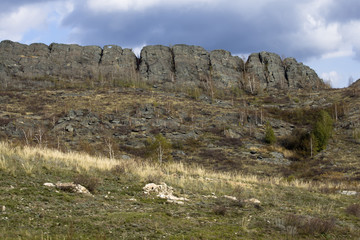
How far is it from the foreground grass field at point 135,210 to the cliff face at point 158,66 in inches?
3760

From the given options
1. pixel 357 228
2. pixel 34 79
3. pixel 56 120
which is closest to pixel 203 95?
pixel 56 120

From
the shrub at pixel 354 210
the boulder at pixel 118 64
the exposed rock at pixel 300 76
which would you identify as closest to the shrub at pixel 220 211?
the shrub at pixel 354 210

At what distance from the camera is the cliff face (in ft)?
346

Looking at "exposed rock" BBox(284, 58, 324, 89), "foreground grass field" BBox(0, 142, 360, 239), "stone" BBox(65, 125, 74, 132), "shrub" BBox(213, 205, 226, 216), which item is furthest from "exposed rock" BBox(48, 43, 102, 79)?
"shrub" BBox(213, 205, 226, 216)

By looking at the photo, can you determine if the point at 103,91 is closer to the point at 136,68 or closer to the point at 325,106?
the point at 136,68

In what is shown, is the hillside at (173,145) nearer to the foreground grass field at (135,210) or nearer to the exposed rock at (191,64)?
the foreground grass field at (135,210)

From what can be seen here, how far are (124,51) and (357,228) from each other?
5002 inches

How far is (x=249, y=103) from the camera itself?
8888 centimetres

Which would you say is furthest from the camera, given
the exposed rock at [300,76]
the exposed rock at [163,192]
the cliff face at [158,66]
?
the exposed rock at [300,76]

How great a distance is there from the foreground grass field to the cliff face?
9549 cm

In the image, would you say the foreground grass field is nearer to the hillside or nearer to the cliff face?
the hillside

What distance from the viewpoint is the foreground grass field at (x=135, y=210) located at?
5340mm

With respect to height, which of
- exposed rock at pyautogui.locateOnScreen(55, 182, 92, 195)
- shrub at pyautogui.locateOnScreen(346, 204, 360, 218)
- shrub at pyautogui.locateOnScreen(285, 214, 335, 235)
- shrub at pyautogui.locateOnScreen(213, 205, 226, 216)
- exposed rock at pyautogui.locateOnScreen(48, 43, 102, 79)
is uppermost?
exposed rock at pyautogui.locateOnScreen(48, 43, 102, 79)

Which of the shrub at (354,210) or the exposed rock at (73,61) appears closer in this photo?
the shrub at (354,210)
